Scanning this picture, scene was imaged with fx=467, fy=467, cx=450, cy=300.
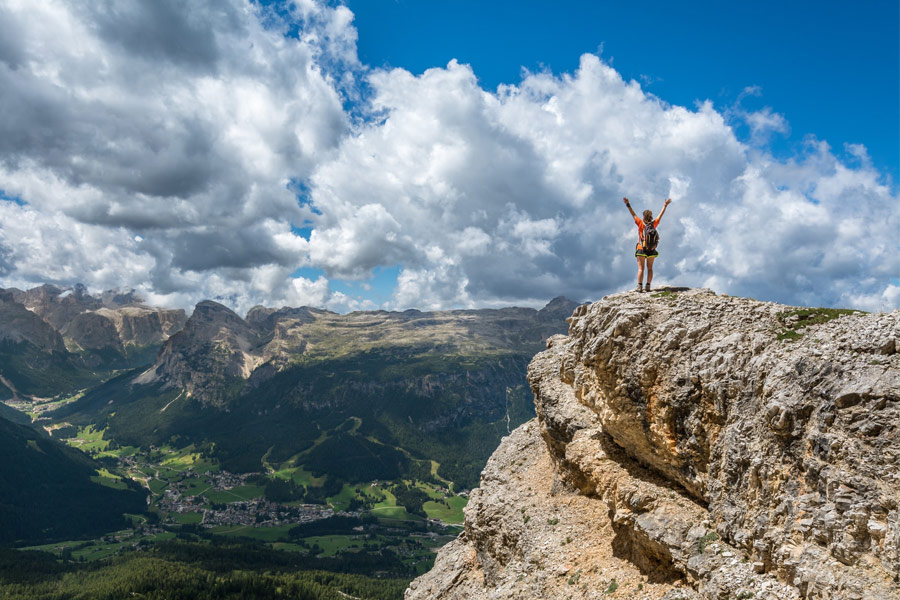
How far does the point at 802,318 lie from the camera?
2430cm

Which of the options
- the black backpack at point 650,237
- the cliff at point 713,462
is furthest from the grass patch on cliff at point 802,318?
the black backpack at point 650,237

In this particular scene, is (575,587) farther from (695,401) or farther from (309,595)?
(309,595)

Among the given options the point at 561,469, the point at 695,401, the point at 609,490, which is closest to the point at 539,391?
the point at 561,469

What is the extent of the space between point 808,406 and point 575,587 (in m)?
18.9

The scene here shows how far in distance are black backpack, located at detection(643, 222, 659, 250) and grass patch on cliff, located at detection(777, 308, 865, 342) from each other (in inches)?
397

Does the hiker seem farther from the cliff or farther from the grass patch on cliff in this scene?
the grass patch on cliff

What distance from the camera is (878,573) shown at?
52.0 feet

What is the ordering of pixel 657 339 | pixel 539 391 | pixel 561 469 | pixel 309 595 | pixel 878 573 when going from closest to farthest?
pixel 878 573
pixel 657 339
pixel 561 469
pixel 539 391
pixel 309 595

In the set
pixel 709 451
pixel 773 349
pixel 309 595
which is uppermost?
pixel 773 349

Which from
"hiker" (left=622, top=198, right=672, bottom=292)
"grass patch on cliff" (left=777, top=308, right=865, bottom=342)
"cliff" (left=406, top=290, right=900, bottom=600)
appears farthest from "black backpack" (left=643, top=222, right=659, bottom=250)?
"grass patch on cliff" (left=777, top=308, right=865, bottom=342)

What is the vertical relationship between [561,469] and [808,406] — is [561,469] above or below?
below

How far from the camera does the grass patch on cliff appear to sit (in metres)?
22.9

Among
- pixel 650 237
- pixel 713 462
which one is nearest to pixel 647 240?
pixel 650 237

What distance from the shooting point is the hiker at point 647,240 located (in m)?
32.8
